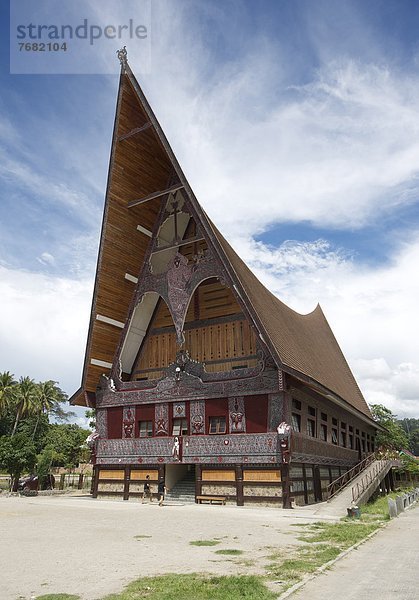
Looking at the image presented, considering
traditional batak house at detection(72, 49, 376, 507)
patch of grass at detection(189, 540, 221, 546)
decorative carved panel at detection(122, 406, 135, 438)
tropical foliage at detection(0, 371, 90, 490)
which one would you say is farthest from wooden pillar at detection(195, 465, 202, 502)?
tropical foliage at detection(0, 371, 90, 490)

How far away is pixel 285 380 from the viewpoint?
846 inches

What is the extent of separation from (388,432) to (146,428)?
909 inches

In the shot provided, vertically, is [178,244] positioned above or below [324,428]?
above

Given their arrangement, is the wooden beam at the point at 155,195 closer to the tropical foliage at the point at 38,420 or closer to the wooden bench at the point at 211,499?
the wooden bench at the point at 211,499

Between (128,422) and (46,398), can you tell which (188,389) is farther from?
(46,398)

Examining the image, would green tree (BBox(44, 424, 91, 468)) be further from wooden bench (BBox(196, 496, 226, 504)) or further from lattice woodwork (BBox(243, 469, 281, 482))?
lattice woodwork (BBox(243, 469, 281, 482))

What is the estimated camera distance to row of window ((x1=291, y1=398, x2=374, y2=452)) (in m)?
22.9

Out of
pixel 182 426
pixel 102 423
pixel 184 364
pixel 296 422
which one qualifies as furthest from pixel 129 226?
pixel 296 422

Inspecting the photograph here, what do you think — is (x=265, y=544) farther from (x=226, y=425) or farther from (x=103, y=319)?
(x=103, y=319)

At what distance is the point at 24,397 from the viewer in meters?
60.5

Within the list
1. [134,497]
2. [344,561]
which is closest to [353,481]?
[134,497]

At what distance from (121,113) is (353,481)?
72.4ft

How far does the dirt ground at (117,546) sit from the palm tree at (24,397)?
46001 mm

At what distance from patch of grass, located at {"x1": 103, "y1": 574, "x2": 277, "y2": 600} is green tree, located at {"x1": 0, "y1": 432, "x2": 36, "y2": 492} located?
1057 inches
